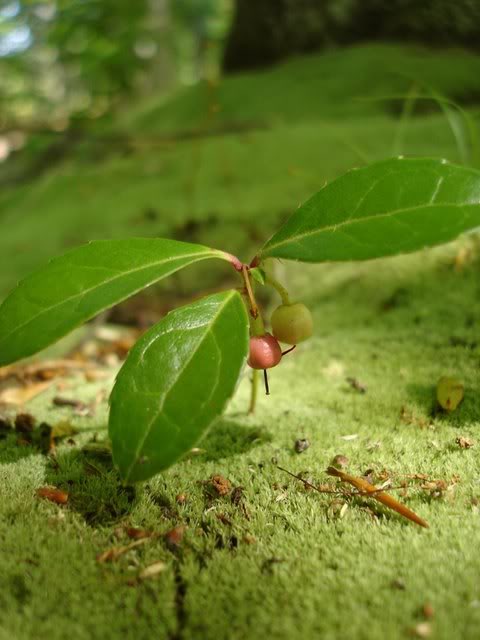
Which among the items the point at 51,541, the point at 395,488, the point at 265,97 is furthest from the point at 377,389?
the point at 265,97

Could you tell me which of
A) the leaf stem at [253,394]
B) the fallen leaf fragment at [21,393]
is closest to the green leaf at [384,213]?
the leaf stem at [253,394]

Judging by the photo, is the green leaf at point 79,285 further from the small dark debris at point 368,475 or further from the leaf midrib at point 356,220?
the small dark debris at point 368,475

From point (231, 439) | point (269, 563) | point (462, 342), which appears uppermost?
point (269, 563)

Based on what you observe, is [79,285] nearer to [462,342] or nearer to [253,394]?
[253,394]

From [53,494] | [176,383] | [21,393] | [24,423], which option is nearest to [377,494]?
[176,383]

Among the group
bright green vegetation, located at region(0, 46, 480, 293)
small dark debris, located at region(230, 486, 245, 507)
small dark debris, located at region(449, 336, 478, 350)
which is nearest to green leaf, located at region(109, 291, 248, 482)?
small dark debris, located at region(230, 486, 245, 507)

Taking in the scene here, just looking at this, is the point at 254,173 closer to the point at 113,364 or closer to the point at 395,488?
the point at 113,364

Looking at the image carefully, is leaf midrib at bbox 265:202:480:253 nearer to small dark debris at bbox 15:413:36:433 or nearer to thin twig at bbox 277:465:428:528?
thin twig at bbox 277:465:428:528
